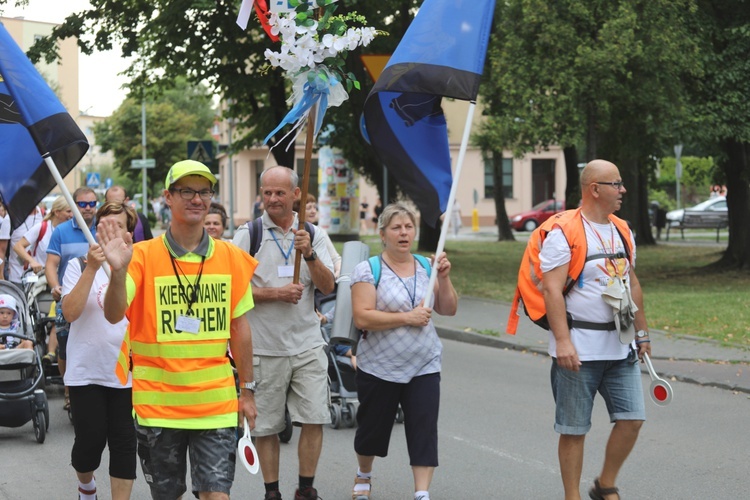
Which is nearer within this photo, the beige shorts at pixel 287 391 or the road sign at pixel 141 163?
the beige shorts at pixel 287 391

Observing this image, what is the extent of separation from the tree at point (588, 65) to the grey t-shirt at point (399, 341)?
43.8ft

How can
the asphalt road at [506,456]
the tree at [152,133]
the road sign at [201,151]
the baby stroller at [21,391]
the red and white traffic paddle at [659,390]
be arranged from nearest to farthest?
1. the red and white traffic paddle at [659,390]
2. the asphalt road at [506,456]
3. the baby stroller at [21,391]
4. the road sign at [201,151]
5. the tree at [152,133]

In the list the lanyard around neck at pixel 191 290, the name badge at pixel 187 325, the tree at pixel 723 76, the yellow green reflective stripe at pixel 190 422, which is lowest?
the yellow green reflective stripe at pixel 190 422

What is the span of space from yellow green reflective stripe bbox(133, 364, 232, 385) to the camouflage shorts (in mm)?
220

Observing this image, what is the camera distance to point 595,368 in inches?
238

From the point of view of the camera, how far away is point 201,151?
77.3 ft

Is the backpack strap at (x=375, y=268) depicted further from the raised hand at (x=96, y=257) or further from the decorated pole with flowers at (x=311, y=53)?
the raised hand at (x=96, y=257)

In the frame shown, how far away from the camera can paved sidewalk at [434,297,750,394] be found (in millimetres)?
11336

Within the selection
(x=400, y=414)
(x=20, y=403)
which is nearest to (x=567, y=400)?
(x=400, y=414)

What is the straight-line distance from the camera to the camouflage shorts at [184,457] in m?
4.87

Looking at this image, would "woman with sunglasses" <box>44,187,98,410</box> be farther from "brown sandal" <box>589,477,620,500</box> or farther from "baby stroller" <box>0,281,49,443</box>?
"brown sandal" <box>589,477,620,500</box>

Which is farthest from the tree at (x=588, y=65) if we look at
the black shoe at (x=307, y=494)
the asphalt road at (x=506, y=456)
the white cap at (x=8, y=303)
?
the black shoe at (x=307, y=494)

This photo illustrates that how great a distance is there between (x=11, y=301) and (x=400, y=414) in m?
3.36

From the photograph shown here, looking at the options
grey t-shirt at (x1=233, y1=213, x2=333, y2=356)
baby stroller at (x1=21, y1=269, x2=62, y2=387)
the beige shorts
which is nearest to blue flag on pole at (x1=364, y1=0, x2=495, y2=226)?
grey t-shirt at (x1=233, y1=213, x2=333, y2=356)
